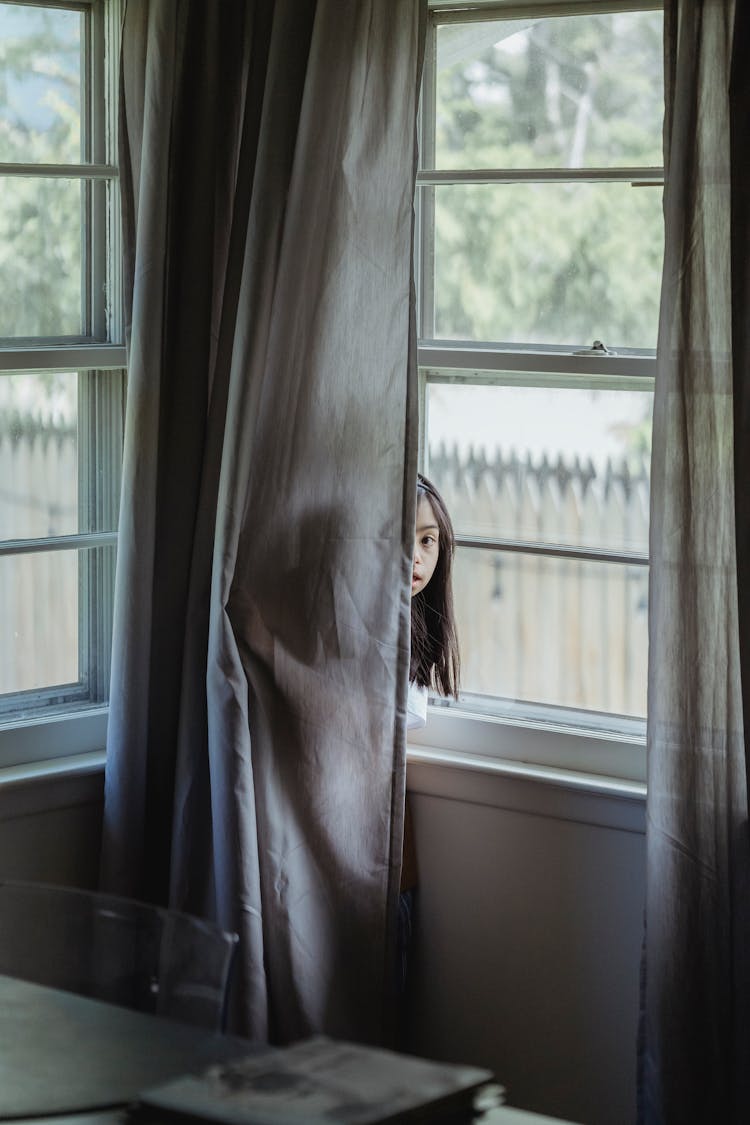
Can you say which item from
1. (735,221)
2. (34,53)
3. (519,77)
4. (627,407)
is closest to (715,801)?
(627,407)

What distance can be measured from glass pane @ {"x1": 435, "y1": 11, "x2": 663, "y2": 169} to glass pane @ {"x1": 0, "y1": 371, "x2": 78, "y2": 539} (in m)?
0.83

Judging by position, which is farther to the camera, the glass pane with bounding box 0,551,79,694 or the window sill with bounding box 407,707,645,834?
the glass pane with bounding box 0,551,79,694

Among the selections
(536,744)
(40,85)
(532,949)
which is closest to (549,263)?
(536,744)

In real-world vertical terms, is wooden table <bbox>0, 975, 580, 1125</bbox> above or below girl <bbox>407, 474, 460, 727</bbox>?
below

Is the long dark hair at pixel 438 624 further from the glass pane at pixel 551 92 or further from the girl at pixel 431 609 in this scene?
the glass pane at pixel 551 92

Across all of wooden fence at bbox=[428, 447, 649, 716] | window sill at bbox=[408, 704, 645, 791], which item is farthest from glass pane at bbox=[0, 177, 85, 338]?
window sill at bbox=[408, 704, 645, 791]

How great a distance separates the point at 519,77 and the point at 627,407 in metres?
0.61

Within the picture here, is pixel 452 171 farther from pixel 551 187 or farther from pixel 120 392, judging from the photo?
pixel 120 392

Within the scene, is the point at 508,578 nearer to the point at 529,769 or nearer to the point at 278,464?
the point at 529,769

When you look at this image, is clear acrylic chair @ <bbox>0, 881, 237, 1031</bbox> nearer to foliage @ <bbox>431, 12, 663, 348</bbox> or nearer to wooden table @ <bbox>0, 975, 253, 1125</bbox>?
wooden table @ <bbox>0, 975, 253, 1125</bbox>

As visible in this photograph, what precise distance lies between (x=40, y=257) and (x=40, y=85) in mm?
304

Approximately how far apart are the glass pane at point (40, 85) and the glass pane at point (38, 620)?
738 millimetres

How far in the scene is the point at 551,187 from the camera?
242 centimetres

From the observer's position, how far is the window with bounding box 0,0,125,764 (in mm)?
2488
